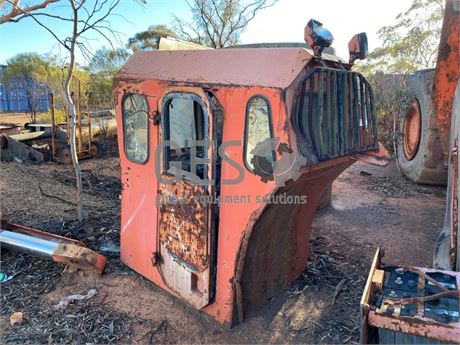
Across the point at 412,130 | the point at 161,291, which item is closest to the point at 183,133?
the point at 161,291

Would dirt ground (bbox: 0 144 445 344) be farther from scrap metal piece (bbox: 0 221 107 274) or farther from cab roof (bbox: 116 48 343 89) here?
cab roof (bbox: 116 48 343 89)

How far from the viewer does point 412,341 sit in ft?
6.23

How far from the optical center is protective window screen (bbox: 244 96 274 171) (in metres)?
2.61

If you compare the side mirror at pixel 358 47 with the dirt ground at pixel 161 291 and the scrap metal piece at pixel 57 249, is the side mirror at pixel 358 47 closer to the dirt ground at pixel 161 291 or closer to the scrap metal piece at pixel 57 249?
the dirt ground at pixel 161 291

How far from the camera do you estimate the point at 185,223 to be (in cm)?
322

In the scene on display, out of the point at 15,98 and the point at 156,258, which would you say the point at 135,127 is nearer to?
the point at 156,258

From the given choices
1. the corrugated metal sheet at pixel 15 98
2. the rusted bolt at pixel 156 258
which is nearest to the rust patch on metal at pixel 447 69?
the rusted bolt at pixel 156 258

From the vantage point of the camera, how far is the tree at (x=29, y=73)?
17.2 metres

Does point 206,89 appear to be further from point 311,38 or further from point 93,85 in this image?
point 93,85

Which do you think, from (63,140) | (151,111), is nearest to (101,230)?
(151,111)

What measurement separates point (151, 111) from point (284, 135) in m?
1.40

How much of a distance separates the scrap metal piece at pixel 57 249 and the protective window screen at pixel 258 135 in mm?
2041


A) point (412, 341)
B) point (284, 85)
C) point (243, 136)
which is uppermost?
point (284, 85)

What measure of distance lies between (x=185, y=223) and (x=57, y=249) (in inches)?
58.9
